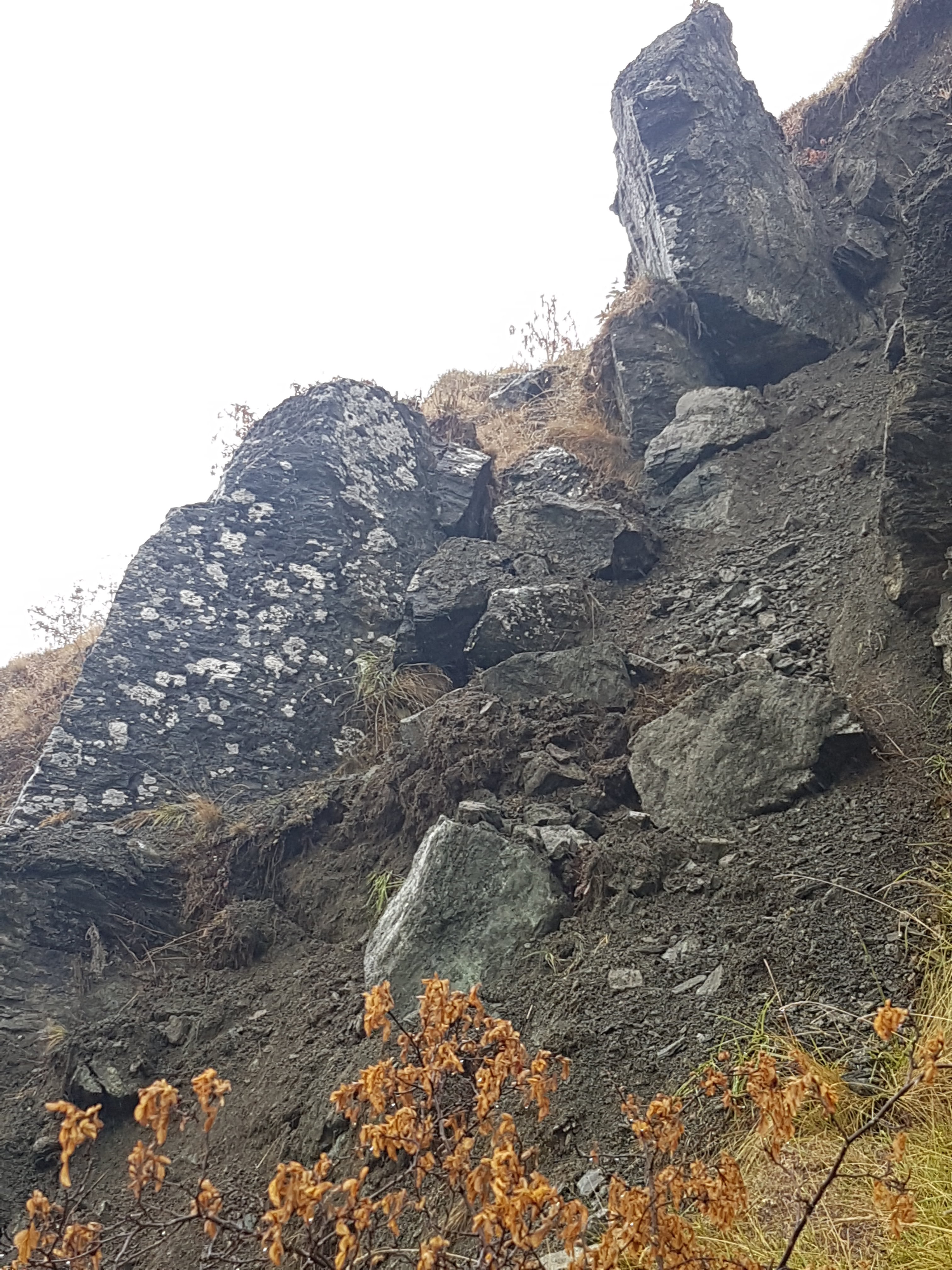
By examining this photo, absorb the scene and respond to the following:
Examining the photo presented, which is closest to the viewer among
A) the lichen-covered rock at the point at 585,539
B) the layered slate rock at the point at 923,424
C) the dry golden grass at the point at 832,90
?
the layered slate rock at the point at 923,424

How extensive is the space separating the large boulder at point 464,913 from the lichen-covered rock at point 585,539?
324cm

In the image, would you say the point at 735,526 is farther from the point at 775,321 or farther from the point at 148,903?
the point at 148,903

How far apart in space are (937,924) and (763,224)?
7293 mm

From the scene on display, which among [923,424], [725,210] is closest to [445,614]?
[923,424]

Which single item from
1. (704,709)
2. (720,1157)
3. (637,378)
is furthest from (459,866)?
(637,378)

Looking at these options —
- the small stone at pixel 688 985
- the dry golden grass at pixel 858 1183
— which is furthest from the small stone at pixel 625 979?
the dry golden grass at pixel 858 1183

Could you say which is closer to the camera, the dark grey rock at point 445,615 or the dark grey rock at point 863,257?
the dark grey rock at point 445,615

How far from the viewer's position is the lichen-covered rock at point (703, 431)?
23.1ft

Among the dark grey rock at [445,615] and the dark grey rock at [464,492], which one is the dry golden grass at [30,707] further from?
the dark grey rock at [464,492]

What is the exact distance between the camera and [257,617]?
6293 mm

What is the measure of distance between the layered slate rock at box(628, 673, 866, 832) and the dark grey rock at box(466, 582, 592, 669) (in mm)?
1606

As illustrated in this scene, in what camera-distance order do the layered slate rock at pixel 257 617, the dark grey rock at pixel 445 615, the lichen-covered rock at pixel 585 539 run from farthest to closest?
the lichen-covered rock at pixel 585 539, the dark grey rock at pixel 445 615, the layered slate rock at pixel 257 617

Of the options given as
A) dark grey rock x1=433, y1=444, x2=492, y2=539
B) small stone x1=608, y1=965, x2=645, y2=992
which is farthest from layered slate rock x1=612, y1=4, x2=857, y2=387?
small stone x1=608, y1=965, x2=645, y2=992

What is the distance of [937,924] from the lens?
251cm
